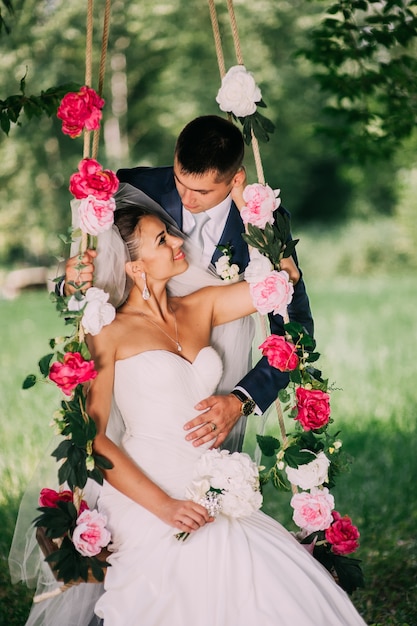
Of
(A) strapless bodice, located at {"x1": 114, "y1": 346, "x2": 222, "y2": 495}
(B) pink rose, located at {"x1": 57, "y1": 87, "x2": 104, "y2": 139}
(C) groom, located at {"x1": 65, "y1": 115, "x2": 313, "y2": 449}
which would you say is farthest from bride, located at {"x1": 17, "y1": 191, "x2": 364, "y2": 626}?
(B) pink rose, located at {"x1": 57, "y1": 87, "x2": 104, "y2": 139}

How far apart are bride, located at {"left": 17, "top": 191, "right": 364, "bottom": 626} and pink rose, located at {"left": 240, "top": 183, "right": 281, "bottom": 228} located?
0.29 metres

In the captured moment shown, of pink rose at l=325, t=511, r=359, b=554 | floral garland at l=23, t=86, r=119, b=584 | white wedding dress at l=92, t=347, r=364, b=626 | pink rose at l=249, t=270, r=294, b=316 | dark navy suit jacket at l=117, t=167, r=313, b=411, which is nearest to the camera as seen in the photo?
white wedding dress at l=92, t=347, r=364, b=626

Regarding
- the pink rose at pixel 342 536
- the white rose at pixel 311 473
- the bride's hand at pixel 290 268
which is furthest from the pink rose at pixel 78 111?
the pink rose at pixel 342 536

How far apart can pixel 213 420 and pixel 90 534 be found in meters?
0.65

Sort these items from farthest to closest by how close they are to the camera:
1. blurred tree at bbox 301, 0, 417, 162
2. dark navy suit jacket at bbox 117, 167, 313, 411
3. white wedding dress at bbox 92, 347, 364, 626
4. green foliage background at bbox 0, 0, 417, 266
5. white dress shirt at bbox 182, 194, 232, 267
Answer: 1. green foliage background at bbox 0, 0, 417, 266
2. blurred tree at bbox 301, 0, 417, 162
3. white dress shirt at bbox 182, 194, 232, 267
4. dark navy suit jacket at bbox 117, 167, 313, 411
5. white wedding dress at bbox 92, 347, 364, 626

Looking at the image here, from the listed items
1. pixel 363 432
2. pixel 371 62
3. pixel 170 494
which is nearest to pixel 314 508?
pixel 170 494

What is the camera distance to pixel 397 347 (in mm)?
10531

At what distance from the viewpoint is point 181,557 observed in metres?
2.88

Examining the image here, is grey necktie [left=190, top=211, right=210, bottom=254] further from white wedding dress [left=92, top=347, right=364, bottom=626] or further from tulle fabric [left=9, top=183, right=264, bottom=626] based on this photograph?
white wedding dress [left=92, top=347, right=364, bottom=626]

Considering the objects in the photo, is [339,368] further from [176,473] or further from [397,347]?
[176,473]

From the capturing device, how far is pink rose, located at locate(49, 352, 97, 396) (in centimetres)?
281

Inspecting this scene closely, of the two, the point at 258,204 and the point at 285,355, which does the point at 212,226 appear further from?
the point at 285,355

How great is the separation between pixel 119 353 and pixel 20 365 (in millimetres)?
7348

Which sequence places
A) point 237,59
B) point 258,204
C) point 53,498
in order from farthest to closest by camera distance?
point 237,59, point 258,204, point 53,498
